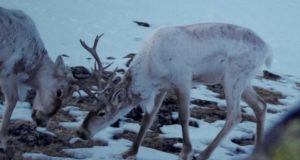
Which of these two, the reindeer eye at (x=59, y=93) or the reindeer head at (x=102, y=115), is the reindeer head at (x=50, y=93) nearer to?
the reindeer eye at (x=59, y=93)

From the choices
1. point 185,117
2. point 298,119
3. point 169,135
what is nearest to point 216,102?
point 169,135

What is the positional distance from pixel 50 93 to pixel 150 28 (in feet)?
31.4

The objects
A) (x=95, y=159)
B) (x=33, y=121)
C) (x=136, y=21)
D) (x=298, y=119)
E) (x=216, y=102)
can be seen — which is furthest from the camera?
(x=136, y=21)

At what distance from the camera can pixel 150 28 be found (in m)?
14.8

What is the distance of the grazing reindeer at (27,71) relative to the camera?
17.4ft

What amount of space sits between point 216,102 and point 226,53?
7.69ft

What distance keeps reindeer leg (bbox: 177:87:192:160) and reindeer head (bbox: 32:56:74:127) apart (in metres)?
1.11

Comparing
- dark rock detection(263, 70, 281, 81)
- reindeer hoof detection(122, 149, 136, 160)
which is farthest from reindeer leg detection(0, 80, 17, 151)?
dark rock detection(263, 70, 281, 81)

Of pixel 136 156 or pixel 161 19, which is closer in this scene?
pixel 136 156

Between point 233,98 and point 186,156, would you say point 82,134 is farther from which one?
point 233,98

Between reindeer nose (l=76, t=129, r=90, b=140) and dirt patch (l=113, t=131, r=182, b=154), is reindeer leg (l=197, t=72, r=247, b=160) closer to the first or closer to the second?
dirt patch (l=113, t=131, r=182, b=154)

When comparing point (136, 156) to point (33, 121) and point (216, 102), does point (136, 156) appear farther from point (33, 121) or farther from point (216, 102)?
point (216, 102)

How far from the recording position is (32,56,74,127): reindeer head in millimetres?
5457

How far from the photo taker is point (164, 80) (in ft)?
17.7
